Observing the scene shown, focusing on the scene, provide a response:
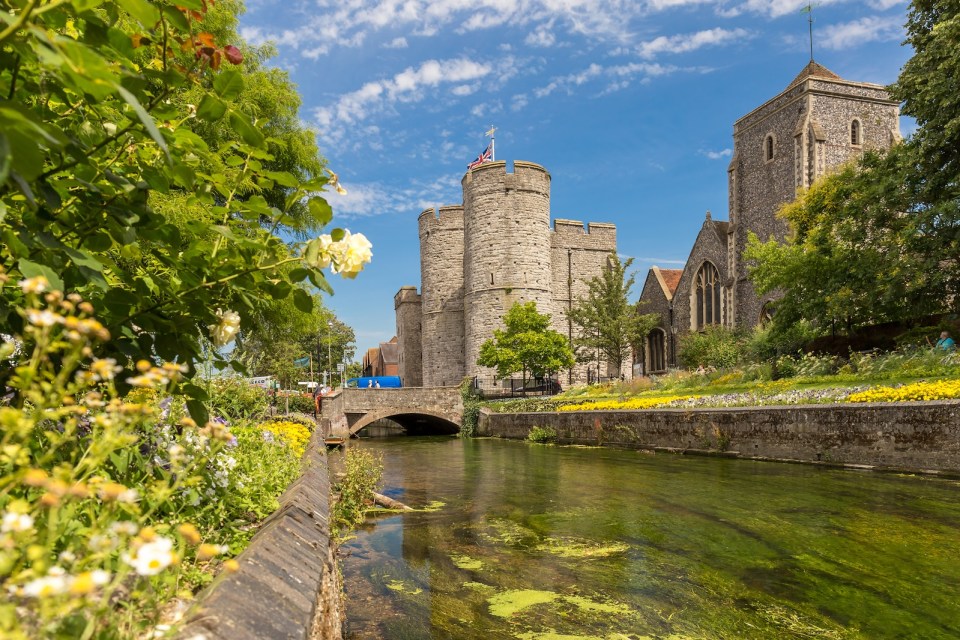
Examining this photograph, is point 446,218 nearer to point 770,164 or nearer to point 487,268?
point 487,268

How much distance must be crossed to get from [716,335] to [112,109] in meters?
31.4

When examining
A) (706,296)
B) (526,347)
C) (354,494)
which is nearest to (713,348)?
(526,347)

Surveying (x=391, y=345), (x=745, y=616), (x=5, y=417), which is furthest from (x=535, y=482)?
(x=391, y=345)

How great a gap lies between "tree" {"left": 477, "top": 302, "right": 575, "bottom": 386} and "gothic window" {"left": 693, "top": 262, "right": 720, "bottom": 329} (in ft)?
33.0

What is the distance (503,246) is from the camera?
3553cm

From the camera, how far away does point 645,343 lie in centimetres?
4316

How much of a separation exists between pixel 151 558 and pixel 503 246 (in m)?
34.9

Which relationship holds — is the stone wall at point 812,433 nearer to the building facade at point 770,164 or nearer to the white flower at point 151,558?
the white flower at point 151,558

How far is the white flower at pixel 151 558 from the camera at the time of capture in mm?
994

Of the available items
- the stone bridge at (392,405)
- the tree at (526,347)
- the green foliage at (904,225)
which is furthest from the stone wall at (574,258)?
the green foliage at (904,225)

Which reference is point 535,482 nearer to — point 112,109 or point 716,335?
point 112,109

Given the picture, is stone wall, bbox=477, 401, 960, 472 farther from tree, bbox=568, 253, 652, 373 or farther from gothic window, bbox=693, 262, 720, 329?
gothic window, bbox=693, 262, 720, 329

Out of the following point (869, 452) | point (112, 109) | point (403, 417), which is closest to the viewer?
point (112, 109)

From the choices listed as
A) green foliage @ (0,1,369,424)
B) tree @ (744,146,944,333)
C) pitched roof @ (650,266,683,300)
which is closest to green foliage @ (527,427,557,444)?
tree @ (744,146,944,333)
